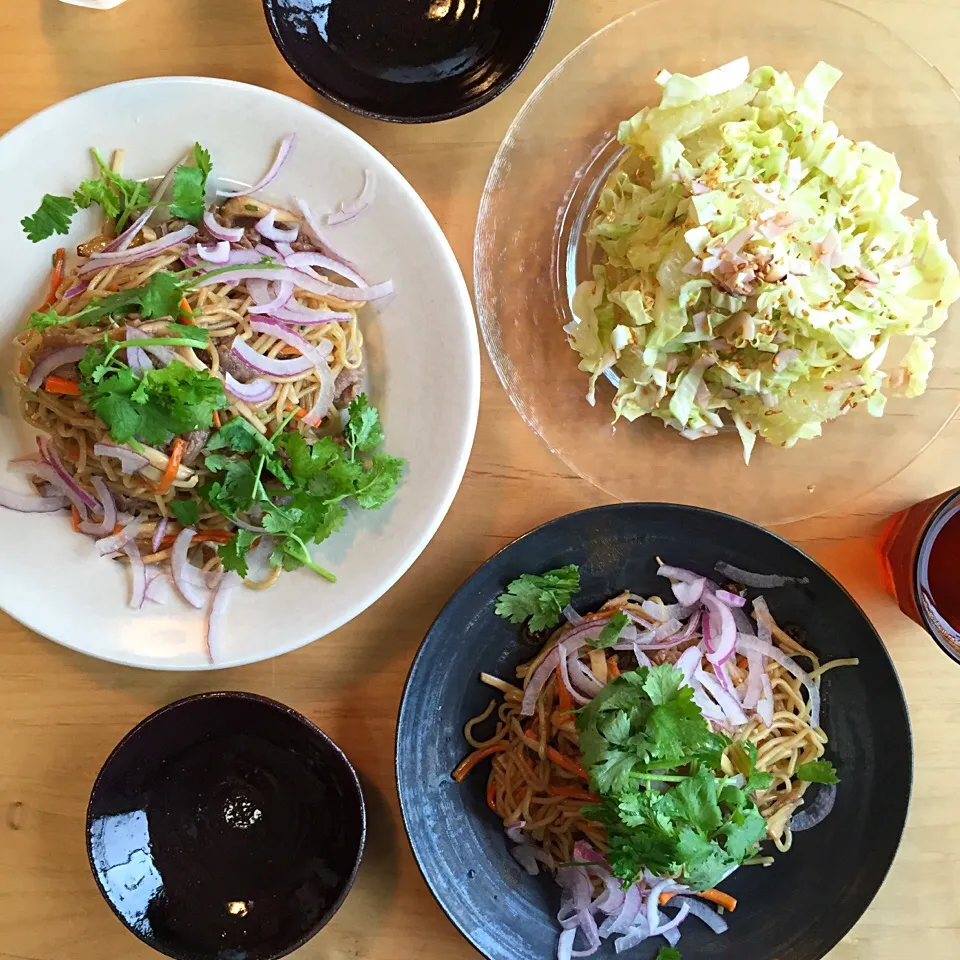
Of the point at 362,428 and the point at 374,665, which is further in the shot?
the point at 374,665

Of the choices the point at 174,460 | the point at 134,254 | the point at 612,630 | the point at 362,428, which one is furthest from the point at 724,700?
the point at 134,254

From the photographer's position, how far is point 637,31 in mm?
1274

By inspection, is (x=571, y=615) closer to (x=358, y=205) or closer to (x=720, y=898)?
(x=720, y=898)

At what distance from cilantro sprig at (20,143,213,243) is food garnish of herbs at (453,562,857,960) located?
754mm

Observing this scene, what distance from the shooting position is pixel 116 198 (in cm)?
127

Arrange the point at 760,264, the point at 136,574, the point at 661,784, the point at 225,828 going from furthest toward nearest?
the point at 225,828 < the point at 136,574 < the point at 661,784 < the point at 760,264

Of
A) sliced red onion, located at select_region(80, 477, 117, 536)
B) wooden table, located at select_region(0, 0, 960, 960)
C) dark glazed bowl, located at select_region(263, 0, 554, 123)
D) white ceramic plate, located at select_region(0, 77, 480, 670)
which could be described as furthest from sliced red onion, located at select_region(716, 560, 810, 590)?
sliced red onion, located at select_region(80, 477, 117, 536)

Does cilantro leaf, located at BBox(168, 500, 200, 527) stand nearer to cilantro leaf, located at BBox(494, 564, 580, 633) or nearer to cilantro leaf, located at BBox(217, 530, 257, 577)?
cilantro leaf, located at BBox(217, 530, 257, 577)

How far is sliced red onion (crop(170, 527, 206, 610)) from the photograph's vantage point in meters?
1.32

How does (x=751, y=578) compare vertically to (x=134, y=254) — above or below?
below

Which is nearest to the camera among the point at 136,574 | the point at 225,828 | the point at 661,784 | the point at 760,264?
the point at 760,264

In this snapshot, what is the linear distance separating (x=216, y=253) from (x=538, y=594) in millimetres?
705

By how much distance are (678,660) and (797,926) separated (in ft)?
1.52

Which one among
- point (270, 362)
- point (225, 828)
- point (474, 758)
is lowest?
point (225, 828)
